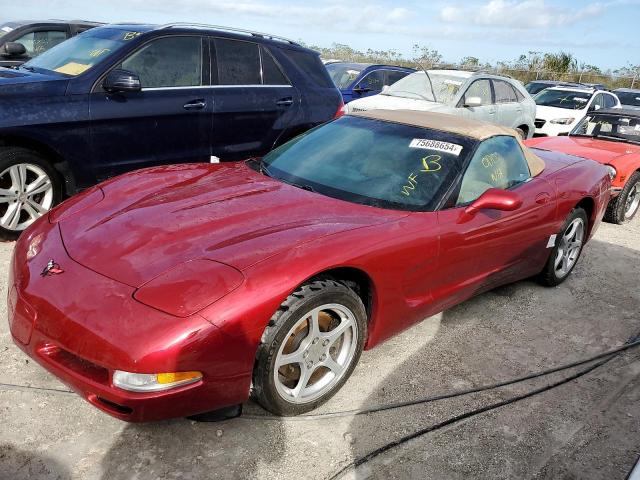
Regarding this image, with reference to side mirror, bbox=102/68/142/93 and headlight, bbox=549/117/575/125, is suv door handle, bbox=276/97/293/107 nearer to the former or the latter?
side mirror, bbox=102/68/142/93

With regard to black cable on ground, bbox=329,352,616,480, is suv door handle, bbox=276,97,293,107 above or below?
above

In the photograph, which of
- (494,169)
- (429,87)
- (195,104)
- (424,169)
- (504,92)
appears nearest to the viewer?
(424,169)

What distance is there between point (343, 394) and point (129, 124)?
10.1ft

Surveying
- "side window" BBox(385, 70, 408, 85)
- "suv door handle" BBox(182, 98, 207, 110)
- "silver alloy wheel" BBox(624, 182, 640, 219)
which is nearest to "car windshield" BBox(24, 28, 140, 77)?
"suv door handle" BBox(182, 98, 207, 110)

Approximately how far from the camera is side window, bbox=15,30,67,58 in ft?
27.4

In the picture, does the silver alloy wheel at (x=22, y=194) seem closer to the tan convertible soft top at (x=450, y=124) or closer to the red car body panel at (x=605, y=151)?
the tan convertible soft top at (x=450, y=124)

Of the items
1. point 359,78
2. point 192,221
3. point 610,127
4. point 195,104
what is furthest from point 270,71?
point 359,78

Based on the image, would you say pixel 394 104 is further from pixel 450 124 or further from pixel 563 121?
pixel 450 124

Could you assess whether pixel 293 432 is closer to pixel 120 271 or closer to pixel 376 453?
pixel 376 453

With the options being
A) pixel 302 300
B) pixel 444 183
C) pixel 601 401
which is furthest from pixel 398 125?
pixel 601 401

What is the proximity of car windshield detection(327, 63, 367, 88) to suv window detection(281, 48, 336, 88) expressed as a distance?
501cm

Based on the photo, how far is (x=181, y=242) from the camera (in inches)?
101

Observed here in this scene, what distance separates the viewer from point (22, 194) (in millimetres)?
4422

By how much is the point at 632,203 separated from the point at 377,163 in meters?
5.19
